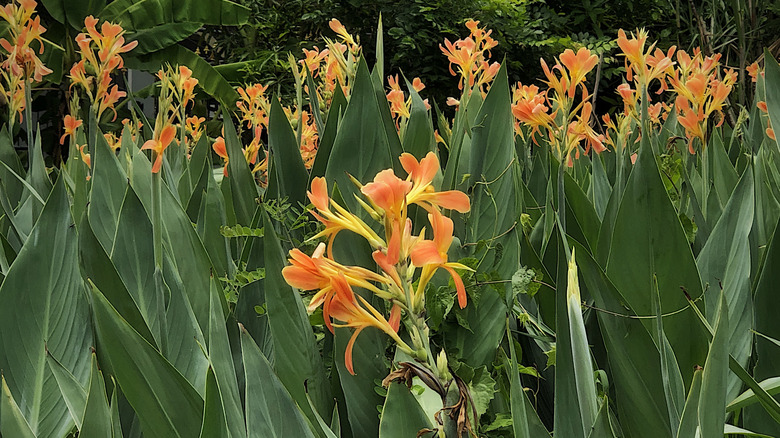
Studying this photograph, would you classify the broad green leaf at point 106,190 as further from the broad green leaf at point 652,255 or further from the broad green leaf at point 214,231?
the broad green leaf at point 652,255

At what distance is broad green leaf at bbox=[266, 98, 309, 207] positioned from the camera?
670mm

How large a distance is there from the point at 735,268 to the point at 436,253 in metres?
0.32

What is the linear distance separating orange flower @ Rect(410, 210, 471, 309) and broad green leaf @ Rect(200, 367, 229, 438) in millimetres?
108

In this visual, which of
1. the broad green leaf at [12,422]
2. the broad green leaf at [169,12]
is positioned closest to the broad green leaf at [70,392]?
the broad green leaf at [12,422]

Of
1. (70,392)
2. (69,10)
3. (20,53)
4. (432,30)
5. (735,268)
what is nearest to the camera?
(70,392)

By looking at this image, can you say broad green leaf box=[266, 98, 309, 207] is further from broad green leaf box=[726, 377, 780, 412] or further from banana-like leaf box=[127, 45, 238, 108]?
banana-like leaf box=[127, 45, 238, 108]

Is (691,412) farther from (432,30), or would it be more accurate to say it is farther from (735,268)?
(432,30)

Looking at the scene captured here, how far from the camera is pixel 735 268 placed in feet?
1.63

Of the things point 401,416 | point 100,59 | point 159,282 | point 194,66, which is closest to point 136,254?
point 159,282

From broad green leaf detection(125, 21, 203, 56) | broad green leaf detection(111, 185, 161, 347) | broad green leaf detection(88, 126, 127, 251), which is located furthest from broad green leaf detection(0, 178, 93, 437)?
broad green leaf detection(125, 21, 203, 56)

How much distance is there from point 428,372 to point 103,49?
0.80 metres

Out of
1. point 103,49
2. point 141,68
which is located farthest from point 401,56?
point 103,49

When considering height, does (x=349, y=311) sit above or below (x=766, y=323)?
above

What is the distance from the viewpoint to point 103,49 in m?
0.89
